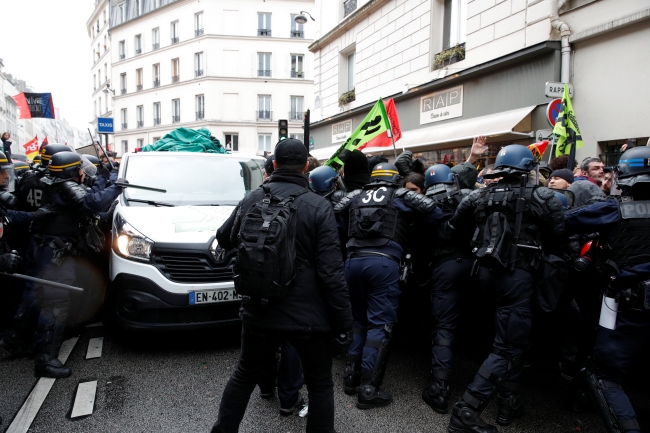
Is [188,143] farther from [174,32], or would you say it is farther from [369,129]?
[174,32]

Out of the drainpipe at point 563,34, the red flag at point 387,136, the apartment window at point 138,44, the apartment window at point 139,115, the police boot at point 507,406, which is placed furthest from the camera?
the apartment window at point 138,44

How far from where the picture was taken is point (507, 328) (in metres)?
3.22

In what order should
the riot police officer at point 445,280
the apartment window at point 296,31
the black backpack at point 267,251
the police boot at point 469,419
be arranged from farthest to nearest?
the apartment window at point 296,31 < the riot police officer at point 445,280 < the police boot at point 469,419 < the black backpack at point 267,251

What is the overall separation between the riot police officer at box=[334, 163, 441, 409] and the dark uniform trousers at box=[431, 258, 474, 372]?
1.11 ft

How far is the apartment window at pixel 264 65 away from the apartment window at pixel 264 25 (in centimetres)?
162

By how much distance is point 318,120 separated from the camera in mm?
18953

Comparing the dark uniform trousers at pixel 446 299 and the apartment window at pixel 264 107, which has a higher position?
the apartment window at pixel 264 107

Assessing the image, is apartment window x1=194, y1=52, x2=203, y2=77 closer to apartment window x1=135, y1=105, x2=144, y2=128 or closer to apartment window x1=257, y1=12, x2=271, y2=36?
apartment window x1=257, y1=12, x2=271, y2=36

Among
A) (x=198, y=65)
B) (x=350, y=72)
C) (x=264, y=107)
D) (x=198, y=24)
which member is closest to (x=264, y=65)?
(x=264, y=107)

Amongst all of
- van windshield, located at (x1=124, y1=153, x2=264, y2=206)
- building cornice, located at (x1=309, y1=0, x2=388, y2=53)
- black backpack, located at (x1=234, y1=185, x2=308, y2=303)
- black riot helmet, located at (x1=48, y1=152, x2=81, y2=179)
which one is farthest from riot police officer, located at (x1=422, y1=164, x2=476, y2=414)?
building cornice, located at (x1=309, y1=0, x2=388, y2=53)

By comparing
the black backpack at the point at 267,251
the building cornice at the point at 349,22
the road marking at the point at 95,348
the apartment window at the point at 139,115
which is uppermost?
the building cornice at the point at 349,22

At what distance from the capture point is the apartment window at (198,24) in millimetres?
36125

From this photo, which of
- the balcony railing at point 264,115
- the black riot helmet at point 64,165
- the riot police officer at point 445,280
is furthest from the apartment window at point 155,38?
the riot police officer at point 445,280

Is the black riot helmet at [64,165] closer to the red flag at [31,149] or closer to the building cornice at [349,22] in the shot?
the red flag at [31,149]
